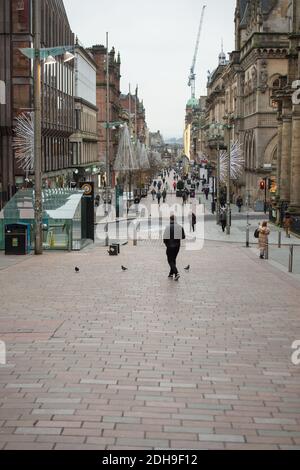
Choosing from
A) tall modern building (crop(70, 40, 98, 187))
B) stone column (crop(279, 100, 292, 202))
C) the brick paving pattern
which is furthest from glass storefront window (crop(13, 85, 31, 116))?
the brick paving pattern

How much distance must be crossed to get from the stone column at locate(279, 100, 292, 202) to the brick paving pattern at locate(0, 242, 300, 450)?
27.3 meters

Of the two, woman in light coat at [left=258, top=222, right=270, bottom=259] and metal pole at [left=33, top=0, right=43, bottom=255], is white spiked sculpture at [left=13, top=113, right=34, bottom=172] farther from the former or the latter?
woman in light coat at [left=258, top=222, right=270, bottom=259]

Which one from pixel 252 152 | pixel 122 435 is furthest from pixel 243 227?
pixel 122 435

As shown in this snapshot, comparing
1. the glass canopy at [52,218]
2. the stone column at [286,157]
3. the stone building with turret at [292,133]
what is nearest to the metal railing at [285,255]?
the stone building with turret at [292,133]

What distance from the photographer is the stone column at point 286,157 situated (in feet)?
141

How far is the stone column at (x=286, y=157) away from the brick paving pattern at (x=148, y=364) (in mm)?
27260

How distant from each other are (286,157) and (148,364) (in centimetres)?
3634

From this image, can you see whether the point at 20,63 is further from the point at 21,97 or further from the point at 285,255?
the point at 285,255

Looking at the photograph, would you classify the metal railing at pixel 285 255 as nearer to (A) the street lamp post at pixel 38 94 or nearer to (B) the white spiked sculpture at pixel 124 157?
(A) the street lamp post at pixel 38 94

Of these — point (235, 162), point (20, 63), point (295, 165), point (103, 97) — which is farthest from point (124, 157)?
point (103, 97)

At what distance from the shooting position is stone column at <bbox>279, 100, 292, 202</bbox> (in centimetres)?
4297

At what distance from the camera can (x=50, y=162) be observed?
61.0 meters

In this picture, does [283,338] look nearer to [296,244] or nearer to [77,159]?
[296,244]

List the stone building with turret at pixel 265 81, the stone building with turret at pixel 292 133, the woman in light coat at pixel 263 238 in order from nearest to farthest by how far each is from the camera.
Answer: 1. the woman in light coat at pixel 263 238
2. the stone building with turret at pixel 292 133
3. the stone building with turret at pixel 265 81
